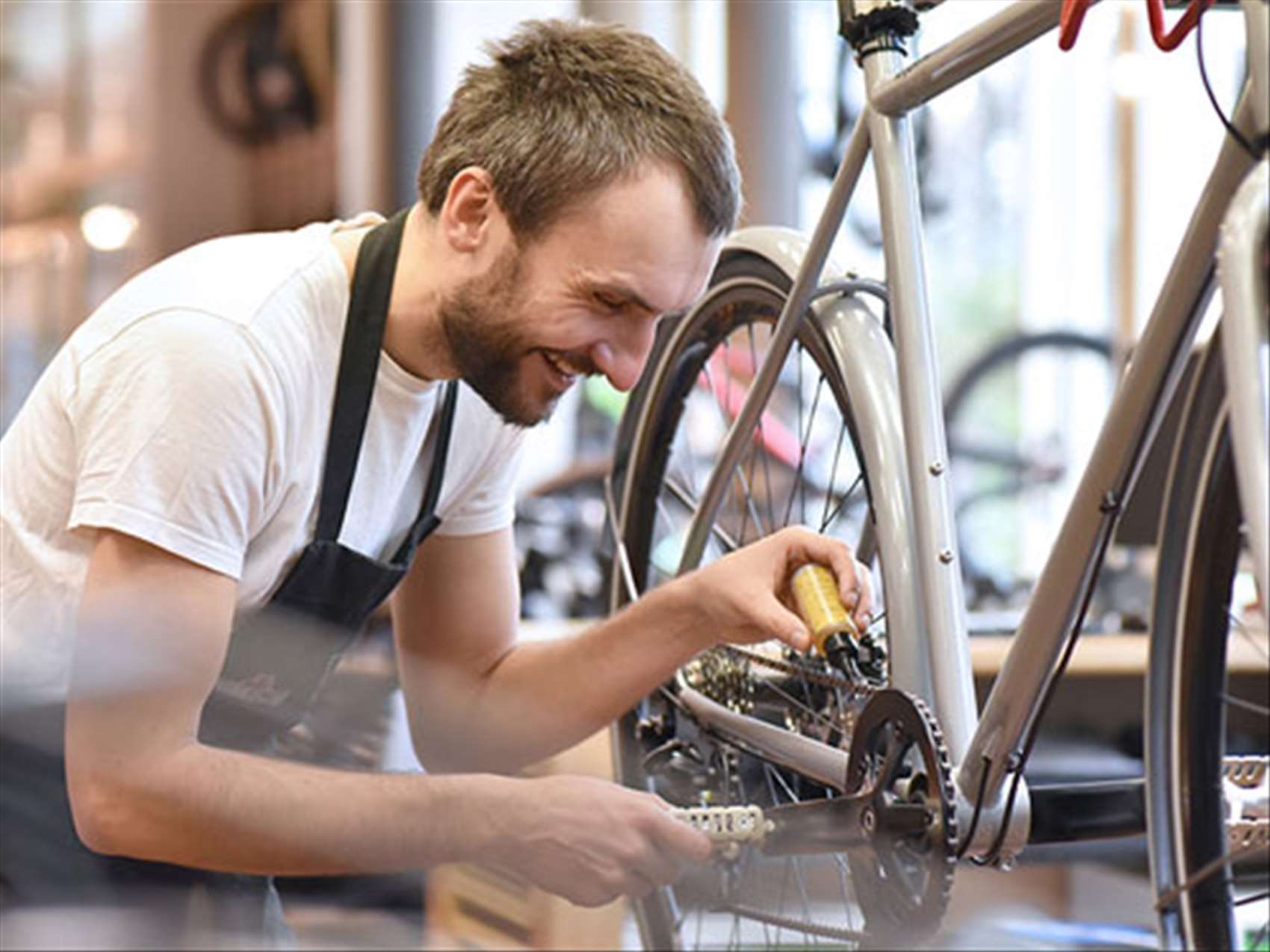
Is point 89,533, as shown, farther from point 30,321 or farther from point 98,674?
point 30,321

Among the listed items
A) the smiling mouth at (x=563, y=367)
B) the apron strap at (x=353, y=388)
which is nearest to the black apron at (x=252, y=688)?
the apron strap at (x=353, y=388)

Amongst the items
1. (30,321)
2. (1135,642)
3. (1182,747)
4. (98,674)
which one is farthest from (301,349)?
(30,321)

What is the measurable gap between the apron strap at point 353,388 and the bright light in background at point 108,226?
274cm

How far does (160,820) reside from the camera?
1140 millimetres

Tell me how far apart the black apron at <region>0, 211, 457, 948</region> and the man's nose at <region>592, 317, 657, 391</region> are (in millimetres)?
153

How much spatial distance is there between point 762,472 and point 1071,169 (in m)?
3.94

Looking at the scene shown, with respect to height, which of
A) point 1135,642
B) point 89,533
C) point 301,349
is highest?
point 301,349

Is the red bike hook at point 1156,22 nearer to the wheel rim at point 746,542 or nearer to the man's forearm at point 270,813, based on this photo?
the wheel rim at point 746,542

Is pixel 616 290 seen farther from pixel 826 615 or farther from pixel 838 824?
pixel 838 824

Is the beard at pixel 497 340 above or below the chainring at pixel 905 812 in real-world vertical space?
above

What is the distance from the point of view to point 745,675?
1512mm

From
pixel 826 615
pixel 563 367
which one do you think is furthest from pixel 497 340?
pixel 826 615

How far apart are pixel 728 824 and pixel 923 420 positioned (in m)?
0.28

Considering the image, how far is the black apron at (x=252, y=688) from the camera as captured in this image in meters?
1.28
